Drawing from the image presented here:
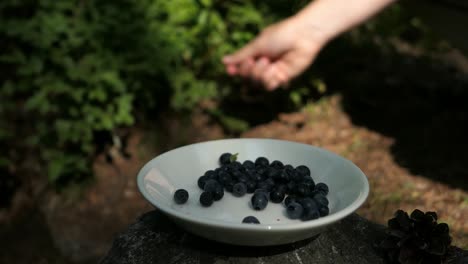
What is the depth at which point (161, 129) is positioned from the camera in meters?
3.06

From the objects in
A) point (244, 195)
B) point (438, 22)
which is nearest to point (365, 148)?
point (438, 22)

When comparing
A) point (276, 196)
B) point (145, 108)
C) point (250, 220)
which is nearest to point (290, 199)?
point (276, 196)

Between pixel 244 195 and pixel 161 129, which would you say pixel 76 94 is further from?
pixel 244 195

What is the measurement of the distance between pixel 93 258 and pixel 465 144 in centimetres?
205

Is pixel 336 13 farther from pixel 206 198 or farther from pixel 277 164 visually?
pixel 206 198

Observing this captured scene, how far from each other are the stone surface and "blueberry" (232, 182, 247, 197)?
14 cm

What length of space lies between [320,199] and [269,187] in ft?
0.49

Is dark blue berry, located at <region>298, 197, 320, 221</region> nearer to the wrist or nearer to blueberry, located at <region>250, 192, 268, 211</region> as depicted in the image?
blueberry, located at <region>250, 192, 268, 211</region>

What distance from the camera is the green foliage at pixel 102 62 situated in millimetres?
2576

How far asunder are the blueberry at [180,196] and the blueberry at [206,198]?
1.6 inches

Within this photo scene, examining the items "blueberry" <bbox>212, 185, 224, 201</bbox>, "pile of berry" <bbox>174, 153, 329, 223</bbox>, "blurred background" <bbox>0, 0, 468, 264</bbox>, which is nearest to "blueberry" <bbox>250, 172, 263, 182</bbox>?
"pile of berry" <bbox>174, 153, 329, 223</bbox>

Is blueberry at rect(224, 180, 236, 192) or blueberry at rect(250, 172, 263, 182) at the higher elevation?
blueberry at rect(224, 180, 236, 192)

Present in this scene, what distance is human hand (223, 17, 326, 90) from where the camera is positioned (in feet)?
6.90

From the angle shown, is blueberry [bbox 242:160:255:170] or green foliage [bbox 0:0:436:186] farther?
green foliage [bbox 0:0:436:186]
